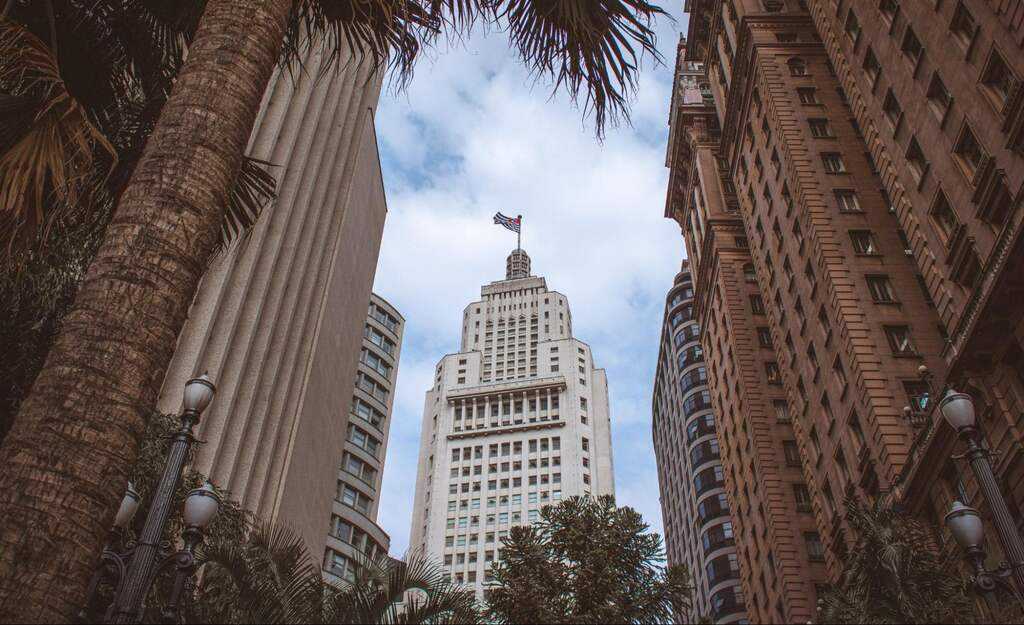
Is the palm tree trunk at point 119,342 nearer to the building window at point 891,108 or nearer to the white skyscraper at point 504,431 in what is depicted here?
the building window at point 891,108

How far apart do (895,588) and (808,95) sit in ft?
119

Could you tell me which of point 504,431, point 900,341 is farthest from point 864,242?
point 504,431

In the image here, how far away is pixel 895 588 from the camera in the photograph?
18.8m

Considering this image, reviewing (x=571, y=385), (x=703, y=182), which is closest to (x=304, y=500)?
(x=703, y=182)

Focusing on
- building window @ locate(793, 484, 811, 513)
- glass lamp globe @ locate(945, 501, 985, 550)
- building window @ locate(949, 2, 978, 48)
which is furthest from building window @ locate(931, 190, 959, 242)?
glass lamp globe @ locate(945, 501, 985, 550)

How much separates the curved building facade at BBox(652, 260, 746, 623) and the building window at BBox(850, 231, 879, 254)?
37.4 m

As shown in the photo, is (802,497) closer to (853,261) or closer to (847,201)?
(853,261)

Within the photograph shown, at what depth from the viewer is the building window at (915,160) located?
32562mm

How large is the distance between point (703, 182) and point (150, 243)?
69202 mm

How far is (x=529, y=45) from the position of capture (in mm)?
8695

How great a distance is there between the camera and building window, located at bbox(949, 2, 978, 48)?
1121 inches

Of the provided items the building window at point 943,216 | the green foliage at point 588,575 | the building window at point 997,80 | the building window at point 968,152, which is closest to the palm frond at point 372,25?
the green foliage at point 588,575

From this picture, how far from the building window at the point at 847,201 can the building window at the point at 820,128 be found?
4684mm

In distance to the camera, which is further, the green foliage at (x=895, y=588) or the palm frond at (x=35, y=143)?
the green foliage at (x=895, y=588)
